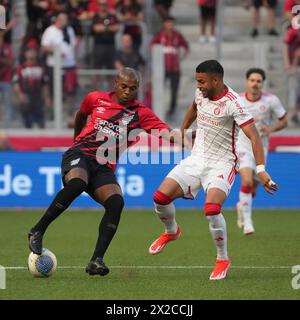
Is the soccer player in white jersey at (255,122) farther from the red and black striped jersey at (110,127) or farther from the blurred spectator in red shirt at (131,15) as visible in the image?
the blurred spectator in red shirt at (131,15)

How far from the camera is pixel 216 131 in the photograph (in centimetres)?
992

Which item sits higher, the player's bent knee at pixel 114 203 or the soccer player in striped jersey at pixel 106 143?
the soccer player in striped jersey at pixel 106 143

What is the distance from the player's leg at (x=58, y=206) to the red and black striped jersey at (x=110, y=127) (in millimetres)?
410

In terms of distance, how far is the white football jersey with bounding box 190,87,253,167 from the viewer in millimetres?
9797

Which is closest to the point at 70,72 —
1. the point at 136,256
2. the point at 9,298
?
the point at 136,256

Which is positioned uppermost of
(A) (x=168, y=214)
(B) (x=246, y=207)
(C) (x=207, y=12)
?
(C) (x=207, y=12)

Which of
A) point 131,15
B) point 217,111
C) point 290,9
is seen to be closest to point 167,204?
point 217,111

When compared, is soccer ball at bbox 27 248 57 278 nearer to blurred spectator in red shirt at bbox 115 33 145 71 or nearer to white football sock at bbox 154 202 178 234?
white football sock at bbox 154 202 178 234

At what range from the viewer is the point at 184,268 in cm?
1048

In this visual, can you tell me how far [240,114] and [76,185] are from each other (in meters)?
1.70

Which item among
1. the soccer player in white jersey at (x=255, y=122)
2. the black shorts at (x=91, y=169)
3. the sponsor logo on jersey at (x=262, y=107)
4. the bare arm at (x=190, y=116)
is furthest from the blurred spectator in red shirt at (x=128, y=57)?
the black shorts at (x=91, y=169)

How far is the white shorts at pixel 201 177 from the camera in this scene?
32.2 ft

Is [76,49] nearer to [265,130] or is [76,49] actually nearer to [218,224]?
[265,130]

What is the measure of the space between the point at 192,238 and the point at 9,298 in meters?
5.44
